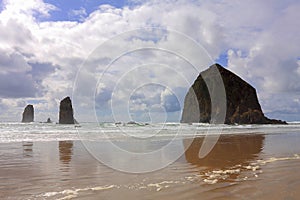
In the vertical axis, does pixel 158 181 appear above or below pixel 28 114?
below

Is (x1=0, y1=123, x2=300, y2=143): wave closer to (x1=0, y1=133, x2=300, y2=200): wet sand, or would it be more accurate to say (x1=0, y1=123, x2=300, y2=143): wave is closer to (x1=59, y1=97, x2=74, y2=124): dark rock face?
(x1=0, y1=133, x2=300, y2=200): wet sand

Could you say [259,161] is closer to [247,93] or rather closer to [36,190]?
[36,190]

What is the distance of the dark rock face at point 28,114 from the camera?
69938mm

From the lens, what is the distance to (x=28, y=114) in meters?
71.3

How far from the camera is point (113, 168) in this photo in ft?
24.9

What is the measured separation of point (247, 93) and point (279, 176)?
67966mm

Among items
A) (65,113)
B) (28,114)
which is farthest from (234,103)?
(28,114)

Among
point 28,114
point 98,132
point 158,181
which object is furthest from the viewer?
point 28,114

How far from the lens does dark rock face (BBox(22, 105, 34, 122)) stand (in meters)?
69.9

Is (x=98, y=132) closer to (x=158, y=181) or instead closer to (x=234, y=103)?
(x=158, y=181)

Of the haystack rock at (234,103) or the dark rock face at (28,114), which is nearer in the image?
the haystack rock at (234,103)

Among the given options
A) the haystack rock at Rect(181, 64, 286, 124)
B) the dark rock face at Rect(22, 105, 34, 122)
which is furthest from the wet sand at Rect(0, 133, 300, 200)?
the dark rock face at Rect(22, 105, 34, 122)

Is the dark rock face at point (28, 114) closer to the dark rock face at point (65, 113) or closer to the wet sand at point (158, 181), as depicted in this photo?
the dark rock face at point (65, 113)

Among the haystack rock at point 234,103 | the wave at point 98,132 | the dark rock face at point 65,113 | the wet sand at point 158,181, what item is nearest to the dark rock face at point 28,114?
the dark rock face at point 65,113
